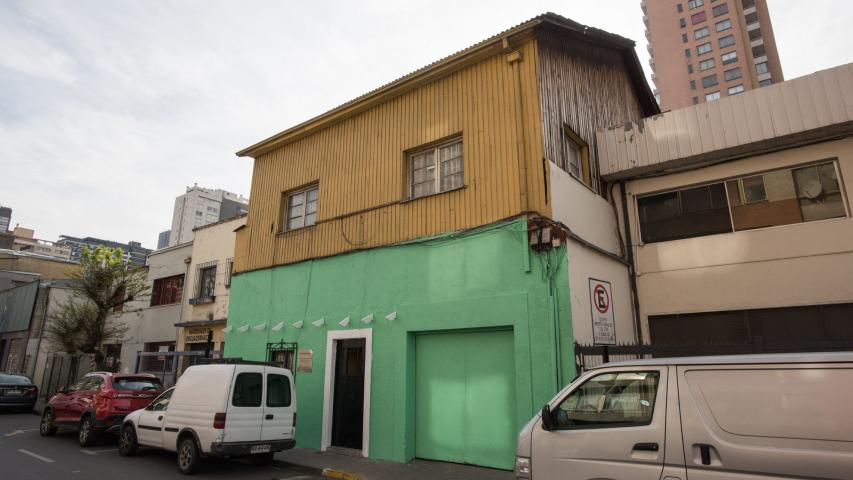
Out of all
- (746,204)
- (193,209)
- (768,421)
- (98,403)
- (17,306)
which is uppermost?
(193,209)

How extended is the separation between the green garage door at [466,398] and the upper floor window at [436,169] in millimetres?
3228

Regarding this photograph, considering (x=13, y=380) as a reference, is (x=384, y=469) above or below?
below

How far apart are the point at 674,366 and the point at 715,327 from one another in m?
6.09

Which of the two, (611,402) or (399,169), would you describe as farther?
(399,169)

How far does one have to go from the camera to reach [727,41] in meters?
59.5

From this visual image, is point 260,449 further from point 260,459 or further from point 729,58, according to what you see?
point 729,58

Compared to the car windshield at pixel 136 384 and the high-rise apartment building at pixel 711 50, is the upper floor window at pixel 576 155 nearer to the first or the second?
the car windshield at pixel 136 384

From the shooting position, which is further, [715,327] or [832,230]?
[715,327]

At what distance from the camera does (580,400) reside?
4.75 metres

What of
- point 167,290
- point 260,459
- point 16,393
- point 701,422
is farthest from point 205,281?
point 701,422

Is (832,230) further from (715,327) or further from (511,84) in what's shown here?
(511,84)

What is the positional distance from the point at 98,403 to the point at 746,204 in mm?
14770

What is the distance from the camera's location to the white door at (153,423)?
9070mm

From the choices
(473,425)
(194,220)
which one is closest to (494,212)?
(473,425)
